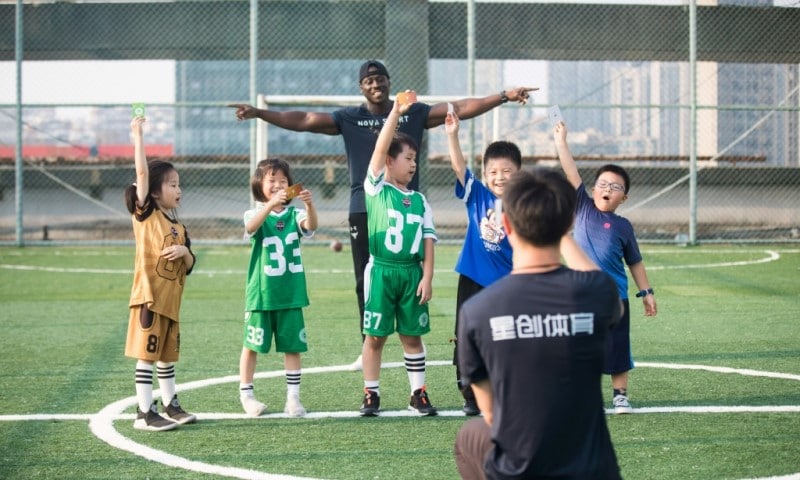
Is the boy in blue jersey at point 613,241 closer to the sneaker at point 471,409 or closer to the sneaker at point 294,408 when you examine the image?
the sneaker at point 471,409

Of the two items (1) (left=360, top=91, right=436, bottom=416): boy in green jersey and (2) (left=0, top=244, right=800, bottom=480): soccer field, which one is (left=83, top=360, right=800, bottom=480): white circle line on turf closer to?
(2) (left=0, top=244, right=800, bottom=480): soccer field

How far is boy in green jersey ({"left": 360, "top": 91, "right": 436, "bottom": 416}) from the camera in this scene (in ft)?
19.6

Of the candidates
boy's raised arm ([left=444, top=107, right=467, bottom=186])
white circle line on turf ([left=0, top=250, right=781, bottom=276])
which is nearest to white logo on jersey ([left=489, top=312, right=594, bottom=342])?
boy's raised arm ([left=444, top=107, right=467, bottom=186])

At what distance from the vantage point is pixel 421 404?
5.90 metres

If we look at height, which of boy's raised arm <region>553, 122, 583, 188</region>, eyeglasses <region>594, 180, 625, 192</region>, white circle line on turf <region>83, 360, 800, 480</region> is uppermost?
boy's raised arm <region>553, 122, 583, 188</region>

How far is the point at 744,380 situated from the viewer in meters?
6.65

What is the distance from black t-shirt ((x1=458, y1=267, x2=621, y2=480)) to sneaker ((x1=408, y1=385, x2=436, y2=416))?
2.69 m

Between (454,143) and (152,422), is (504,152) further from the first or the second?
(152,422)

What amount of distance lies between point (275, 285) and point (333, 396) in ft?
2.69

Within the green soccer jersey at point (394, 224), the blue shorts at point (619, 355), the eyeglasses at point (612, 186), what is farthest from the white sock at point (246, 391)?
the eyeglasses at point (612, 186)

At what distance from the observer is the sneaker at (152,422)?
552 cm

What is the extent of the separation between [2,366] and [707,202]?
14.6 meters

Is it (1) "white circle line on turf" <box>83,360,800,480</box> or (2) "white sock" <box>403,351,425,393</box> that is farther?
(2) "white sock" <box>403,351,425,393</box>

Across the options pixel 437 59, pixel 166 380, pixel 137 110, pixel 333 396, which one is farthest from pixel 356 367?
pixel 437 59
